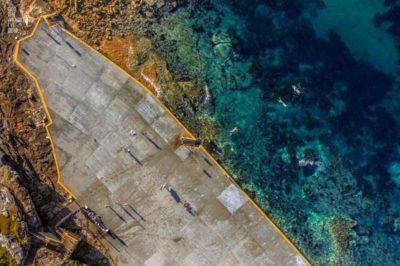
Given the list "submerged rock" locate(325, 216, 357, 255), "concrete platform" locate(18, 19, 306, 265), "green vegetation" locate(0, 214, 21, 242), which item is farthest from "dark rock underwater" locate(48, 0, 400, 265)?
"green vegetation" locate(0, 214, 21, 242)

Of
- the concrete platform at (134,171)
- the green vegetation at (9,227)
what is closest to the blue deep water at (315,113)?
the concrete platform at (134,171)

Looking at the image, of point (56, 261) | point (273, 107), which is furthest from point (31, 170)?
point (273, 107)

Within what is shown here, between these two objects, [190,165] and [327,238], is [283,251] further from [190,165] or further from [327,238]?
[190,165]

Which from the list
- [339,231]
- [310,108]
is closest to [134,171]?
[310,108]

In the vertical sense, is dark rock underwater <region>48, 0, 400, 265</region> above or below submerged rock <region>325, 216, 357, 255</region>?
above

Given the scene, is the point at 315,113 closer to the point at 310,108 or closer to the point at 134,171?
the point at 310,108

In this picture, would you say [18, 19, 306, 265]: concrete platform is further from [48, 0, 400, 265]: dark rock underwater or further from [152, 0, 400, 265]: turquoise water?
[152, 0, 400, 265]: turquoise water

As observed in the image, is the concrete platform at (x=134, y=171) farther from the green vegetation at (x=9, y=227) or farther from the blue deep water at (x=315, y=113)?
the green vegetation at (x=9, y=227)
